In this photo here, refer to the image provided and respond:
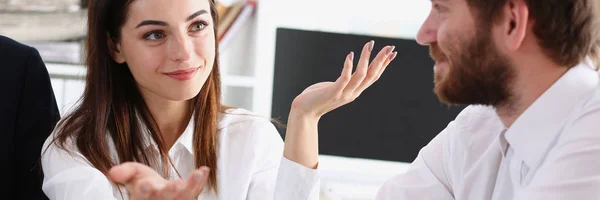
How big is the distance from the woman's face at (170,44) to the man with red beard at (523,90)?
1.66 ft

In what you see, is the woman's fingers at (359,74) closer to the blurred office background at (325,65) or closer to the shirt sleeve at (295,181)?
the shirt sleeve at (295,181)

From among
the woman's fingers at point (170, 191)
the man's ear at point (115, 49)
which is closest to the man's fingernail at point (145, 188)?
the woman's fingers at point (170, 191)

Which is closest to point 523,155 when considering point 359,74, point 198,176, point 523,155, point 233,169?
point 523,155

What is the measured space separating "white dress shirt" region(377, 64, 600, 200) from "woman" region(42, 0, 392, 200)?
8.1 inches

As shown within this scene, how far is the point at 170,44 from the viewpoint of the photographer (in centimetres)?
168

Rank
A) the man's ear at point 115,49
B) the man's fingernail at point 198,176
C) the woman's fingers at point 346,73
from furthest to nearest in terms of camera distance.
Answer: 1. the man's ear at point 115,49
2. the woman's fingers at point 346,73
3. the man's fingernail at point 198,176

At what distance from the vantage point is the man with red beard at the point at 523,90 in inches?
46.9

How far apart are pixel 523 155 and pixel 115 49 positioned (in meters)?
0.90

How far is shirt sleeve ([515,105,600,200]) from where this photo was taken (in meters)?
1.16

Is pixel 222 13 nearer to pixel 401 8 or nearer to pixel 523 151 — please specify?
pixel 401 8

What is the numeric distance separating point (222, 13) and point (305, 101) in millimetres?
1557

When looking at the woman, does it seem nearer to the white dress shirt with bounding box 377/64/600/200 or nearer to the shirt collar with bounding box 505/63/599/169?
the white dress shirt with bounding box 377/64/600/200

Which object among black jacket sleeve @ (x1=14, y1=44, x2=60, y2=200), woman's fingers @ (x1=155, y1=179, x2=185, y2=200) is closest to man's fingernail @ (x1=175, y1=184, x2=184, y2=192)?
woman's fingers @ (x1=155, y1=179, x2=185, y2=200)

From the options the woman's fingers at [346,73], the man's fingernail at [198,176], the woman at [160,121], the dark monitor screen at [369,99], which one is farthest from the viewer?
the dark monitor screen at [369,99]
